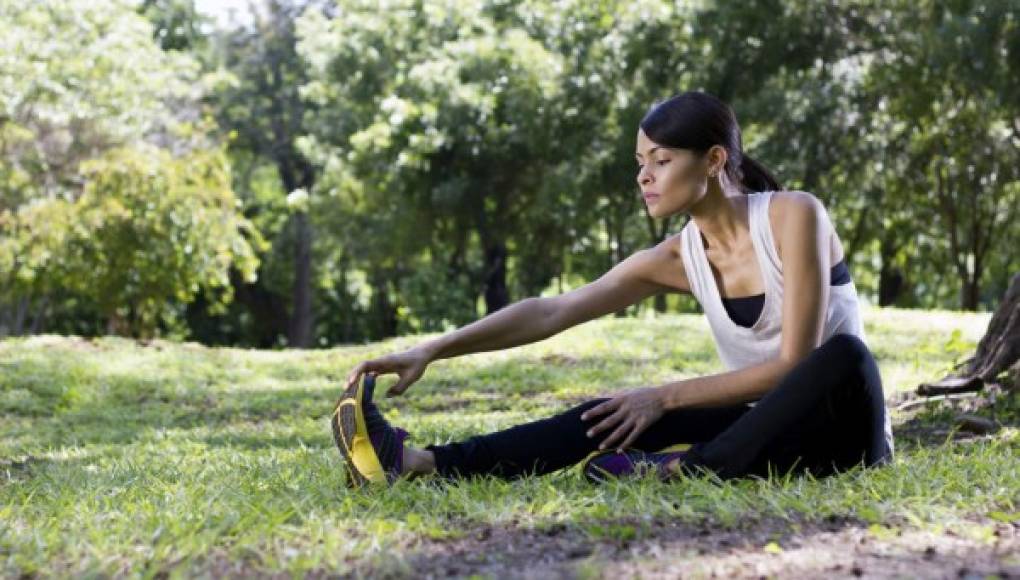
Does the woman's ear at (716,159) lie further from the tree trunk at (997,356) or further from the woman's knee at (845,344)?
the tree trunk at (997,356)

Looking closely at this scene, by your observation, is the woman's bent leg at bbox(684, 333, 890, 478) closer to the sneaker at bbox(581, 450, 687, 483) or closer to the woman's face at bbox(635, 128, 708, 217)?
Answer: the sneaker at bbox(581, 450, 687, 483)

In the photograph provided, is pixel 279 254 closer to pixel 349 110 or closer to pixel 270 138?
Result: pixel 270 138

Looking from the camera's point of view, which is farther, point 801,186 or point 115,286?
point 801,186

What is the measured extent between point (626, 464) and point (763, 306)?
27.9 inches

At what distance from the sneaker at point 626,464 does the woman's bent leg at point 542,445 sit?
90 millimetres

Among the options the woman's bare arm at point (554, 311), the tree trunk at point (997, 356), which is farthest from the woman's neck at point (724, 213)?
the tree trunk at point (997, 356)

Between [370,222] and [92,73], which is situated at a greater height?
[92,73]

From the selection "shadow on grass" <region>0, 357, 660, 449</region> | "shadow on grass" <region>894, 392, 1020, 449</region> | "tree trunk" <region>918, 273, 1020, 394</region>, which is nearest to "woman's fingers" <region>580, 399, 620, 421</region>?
"shadow on grass" <region>894, 392, 1020, 449</region>

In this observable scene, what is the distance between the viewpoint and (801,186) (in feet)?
73.1

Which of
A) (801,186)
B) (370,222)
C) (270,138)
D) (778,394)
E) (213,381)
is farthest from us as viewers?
(270,138)

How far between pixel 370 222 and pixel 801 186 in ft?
34.3

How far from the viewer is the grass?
3387 millimetres

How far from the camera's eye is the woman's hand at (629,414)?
4422 millimetres

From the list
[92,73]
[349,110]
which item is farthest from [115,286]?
[349,110]
